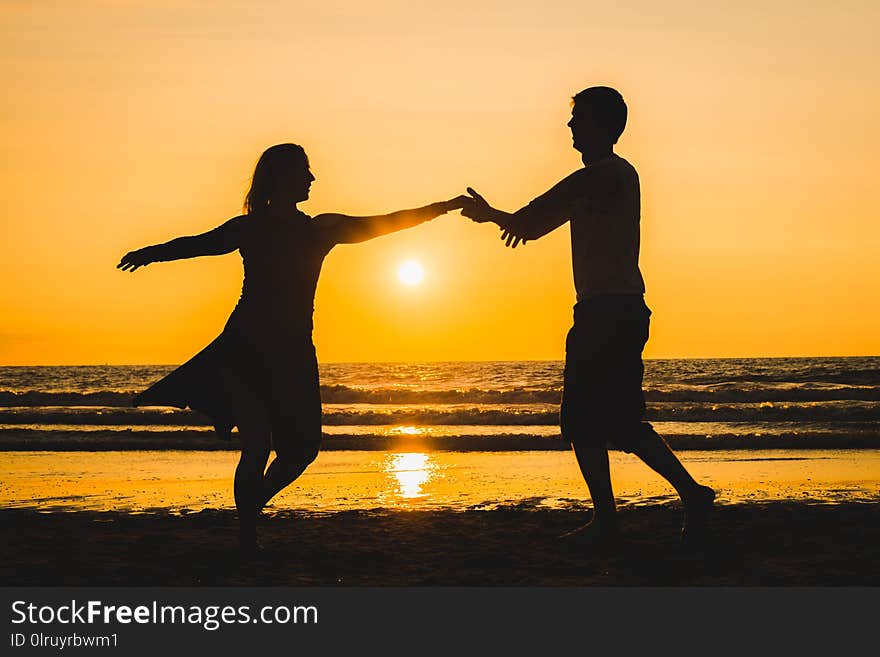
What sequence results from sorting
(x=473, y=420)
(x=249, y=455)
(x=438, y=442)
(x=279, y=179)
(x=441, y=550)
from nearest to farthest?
(x=249, y=455), (x=279, y=179), (x=441, y=550), (x=438, y=442), (x=473, y=420)

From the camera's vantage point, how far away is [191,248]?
18.4 ft

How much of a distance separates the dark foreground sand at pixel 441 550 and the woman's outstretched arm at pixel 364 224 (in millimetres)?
1635

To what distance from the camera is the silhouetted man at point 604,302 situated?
18.4ft

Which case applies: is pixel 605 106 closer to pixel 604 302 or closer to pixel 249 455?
pixel 604 302

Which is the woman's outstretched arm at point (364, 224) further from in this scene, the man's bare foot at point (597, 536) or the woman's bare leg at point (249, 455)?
the man's bare foot at point (597, 536)

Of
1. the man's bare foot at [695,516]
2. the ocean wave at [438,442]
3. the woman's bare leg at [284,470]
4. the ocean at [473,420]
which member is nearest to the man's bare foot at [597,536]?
the man's bare foot at [695,516]

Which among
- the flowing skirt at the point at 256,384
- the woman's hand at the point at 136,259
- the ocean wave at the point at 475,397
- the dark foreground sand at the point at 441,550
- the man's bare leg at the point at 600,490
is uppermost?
the woman's hand at the point at 136,259

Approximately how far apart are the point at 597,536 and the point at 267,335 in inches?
79.9

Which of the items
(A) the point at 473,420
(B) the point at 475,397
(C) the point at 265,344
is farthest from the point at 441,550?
(B) the point at 475,397

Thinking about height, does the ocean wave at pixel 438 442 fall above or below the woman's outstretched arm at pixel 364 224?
below

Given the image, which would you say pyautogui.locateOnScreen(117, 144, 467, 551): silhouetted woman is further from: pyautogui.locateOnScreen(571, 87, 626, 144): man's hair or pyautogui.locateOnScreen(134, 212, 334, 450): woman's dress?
pyautogui.locateOnScreen(571, 87, 626, 144): man's hair

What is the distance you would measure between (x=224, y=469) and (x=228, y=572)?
6.05 meters

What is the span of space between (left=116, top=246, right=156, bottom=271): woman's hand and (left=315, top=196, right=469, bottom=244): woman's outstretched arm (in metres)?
0.86

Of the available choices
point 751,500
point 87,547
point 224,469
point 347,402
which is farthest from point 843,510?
point 347,402
